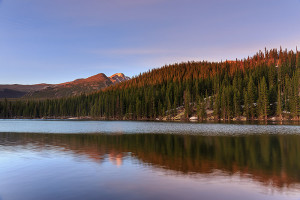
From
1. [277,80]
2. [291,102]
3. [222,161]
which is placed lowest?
[222,161]

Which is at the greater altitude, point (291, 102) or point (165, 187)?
point (291, 102)

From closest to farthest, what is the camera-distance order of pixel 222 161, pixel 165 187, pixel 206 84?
pixel 165 187 → pixel 222 161 → pixel 206 84

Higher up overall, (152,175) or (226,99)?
(226,99)

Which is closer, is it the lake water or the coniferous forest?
the lake water

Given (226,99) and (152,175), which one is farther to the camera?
(226,99)

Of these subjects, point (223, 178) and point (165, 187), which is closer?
point (165, 187)

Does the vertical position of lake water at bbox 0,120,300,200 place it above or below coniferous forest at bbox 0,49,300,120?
below

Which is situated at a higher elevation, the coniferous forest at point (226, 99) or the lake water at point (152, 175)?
the coniferous forest at point (226, 99)

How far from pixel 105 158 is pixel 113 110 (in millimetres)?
165701

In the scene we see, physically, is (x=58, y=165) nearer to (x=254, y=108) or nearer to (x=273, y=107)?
(x=254, y=108)

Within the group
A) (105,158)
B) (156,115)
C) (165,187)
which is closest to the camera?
(165,187)

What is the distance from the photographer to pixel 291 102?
122375 mm

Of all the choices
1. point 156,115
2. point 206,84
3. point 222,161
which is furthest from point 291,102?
point 222,161

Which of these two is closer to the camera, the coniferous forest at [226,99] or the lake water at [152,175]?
the lake water at [152,175]
